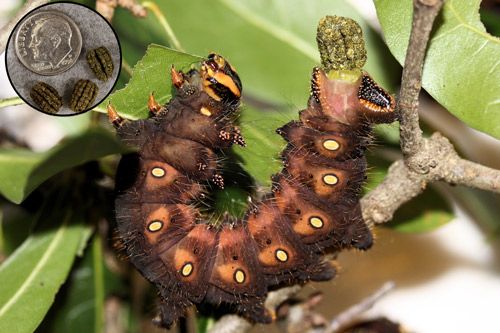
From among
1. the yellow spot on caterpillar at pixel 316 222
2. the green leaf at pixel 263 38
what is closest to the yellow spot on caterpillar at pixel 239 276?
the yellow spot on caterpillar at pixel 316 222

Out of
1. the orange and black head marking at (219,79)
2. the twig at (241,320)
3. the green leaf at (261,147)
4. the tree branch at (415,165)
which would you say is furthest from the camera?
the twig at (241,320)

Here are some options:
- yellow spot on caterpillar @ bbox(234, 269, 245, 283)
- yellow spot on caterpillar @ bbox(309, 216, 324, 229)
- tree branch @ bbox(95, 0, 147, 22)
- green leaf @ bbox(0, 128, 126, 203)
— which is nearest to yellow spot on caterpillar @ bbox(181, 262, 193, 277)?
yellow spot on caterpillar @ bbox(234, 269, 245, 283)

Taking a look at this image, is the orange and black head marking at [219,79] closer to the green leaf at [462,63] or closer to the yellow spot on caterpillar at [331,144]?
the yellow spot on caterpillar at [331,144]

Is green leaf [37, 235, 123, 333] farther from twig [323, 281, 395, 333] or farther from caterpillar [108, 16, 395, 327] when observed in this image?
twig [323, 281, 395, 333]

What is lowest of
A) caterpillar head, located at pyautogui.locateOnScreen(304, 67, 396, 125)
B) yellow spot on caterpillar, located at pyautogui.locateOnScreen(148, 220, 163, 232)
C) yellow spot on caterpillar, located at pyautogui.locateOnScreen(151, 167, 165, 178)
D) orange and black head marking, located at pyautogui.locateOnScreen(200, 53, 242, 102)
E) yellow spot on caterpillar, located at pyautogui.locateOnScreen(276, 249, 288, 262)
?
yellow spot on caterpillar, located at pyautogui.locateOnScreen(148, 220, 163, 232)

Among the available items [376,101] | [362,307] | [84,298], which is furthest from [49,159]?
[84,298]
